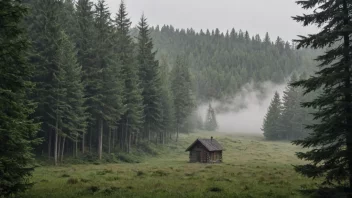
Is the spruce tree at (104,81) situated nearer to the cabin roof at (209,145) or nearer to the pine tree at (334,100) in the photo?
the cabin roof at (209,145)

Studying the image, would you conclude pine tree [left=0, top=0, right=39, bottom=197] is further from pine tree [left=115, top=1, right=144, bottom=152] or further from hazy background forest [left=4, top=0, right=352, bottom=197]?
pine tree [left=115, top=1, right=144, bottom=152]

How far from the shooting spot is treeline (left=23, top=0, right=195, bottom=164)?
→ 119 ft

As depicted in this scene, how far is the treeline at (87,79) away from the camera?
36.2 m

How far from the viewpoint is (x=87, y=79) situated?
4341 centimetres

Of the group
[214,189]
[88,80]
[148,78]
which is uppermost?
[148,78]

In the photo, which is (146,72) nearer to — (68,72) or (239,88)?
(68,72)

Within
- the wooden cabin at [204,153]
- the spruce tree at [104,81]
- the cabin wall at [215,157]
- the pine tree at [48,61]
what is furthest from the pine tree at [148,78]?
the pine tree at [48,61]

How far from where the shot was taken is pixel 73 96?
127ft

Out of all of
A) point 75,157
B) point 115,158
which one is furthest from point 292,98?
point 75,157

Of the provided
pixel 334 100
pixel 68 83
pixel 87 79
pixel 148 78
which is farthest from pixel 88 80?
pixel 334 100

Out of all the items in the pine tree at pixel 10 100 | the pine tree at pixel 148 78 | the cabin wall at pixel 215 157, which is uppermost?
the pine tree at pixel 148 78

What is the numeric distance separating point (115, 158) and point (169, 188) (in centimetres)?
2567

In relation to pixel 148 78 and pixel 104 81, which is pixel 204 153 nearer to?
pixel 148 78

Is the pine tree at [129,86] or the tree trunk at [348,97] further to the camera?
the pine tree at [129,86]
